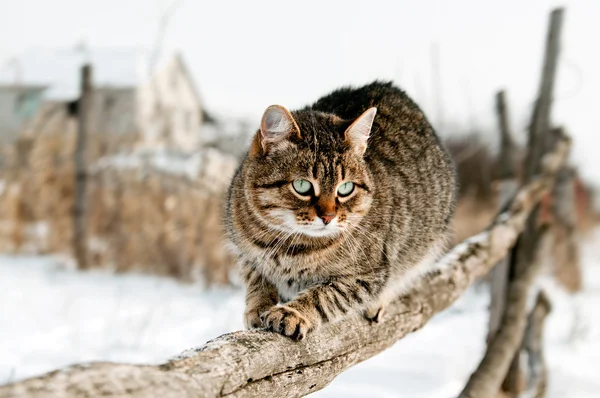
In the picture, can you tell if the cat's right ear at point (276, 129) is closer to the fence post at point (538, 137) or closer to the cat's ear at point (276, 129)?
the cat's ear at point (276, 129)

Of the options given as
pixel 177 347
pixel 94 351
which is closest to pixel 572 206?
pixel 177 347

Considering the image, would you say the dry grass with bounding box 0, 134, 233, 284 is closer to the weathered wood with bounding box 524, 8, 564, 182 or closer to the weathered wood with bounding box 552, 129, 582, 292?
the weathered wood with bounding box 524, 8, 564, 182

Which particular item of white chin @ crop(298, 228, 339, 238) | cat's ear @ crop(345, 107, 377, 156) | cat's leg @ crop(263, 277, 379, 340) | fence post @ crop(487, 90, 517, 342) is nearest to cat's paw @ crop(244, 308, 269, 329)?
cat's leg @ crop(263, 277, 379, 340)

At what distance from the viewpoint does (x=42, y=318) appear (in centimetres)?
541

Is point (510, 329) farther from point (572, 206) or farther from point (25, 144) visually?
point (25, 144)

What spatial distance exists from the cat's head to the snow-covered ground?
1643mm

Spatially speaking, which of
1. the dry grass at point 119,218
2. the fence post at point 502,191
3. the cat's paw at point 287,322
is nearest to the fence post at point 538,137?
the fence post at point 502,191

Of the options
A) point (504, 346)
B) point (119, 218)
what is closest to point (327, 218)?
point (504, 346)

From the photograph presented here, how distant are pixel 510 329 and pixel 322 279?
193 centimetres

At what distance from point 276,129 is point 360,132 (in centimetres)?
32

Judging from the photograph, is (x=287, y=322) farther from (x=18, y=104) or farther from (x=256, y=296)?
(x=18, y=104)

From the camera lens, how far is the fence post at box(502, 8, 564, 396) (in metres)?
4.76

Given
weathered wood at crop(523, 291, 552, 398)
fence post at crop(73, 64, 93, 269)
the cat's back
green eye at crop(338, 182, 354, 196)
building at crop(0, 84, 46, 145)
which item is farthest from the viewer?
building at crop(0, 84, 46, 145)

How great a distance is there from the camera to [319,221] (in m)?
2.14
